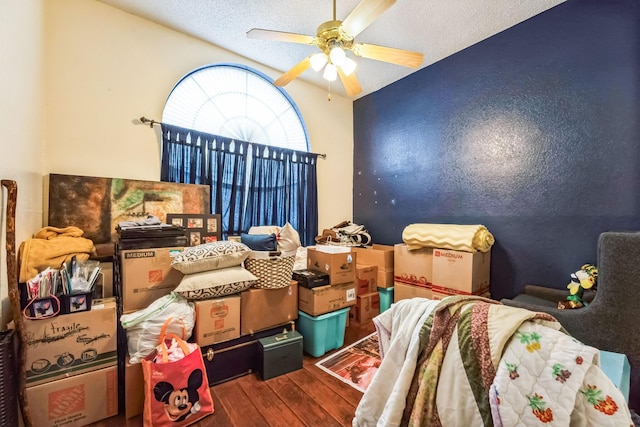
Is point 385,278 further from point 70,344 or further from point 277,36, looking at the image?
point 70,344

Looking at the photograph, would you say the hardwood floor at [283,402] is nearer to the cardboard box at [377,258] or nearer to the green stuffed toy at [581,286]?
the cardboard box at [377,258]

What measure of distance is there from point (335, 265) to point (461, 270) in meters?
1.16

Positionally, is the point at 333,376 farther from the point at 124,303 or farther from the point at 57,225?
the point at 57,225

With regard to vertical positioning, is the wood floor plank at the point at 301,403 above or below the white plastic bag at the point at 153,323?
below

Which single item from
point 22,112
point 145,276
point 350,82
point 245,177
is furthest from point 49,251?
point 350,82

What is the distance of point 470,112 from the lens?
2859 millimetres

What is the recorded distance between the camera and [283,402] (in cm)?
161

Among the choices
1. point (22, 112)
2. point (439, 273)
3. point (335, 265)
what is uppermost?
point (22, 112)

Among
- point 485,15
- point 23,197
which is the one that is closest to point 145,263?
point 23,197

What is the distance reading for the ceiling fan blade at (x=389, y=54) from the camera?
1.93 meters

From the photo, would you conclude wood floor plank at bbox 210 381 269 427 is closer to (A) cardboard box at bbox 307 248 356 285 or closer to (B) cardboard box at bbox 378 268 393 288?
(A) cardboard box at bbox 307 248 356 285

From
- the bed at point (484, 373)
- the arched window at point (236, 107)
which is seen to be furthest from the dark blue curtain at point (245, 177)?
the bed at point (484, 373)

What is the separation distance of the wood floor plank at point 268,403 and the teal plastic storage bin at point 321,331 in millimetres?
455

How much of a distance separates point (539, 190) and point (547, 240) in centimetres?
45
